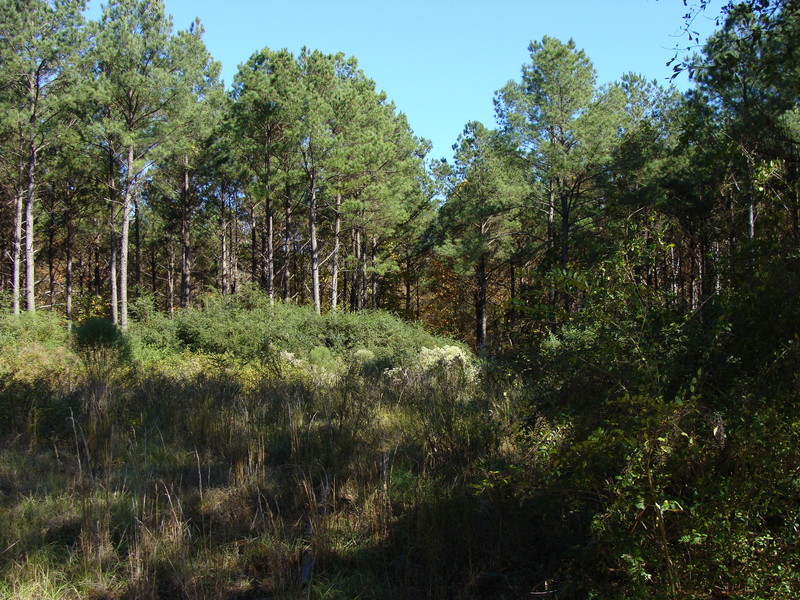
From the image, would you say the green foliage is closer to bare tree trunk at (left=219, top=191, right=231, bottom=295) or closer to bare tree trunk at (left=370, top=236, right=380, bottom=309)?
bare tree trunk at (left=219, top=191, right=231, bottom=295)

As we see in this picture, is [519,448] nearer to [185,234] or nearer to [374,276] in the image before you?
[185,234]

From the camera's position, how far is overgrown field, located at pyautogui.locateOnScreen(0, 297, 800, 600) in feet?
8.96

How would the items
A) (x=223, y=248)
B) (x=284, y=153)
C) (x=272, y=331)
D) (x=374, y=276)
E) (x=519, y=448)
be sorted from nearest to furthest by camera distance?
(x=519, y=448), (x=272, y=331), (x=284, y=153), (x=223, y=248), (x=374, y=276)

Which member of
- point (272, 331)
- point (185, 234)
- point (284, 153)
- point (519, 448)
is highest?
point (284, 153)

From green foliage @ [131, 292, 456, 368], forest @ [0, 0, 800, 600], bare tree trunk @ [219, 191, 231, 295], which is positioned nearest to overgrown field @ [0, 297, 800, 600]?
forest @ [0, 0, 800, 600]

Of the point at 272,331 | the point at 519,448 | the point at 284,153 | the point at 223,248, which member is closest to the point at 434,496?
the point at 519,448

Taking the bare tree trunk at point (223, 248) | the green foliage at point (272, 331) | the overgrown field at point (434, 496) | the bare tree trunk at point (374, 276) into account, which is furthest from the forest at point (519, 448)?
the bare tree trunk at point (374, 276)

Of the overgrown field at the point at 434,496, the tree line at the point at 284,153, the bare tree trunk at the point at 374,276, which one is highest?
the tree line at the point at 284,153

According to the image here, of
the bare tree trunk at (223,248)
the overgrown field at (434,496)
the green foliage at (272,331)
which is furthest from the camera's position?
the bare tree trunk at (223,248)

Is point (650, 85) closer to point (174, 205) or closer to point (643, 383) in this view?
point (174, 205)

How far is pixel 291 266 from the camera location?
140ft

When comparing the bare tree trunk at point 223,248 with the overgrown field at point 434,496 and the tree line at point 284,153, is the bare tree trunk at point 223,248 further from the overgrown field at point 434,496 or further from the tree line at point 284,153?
the overgrown field at point 434,496

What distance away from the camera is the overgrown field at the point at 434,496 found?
273 centimetres

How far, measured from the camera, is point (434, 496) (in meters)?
3.95
